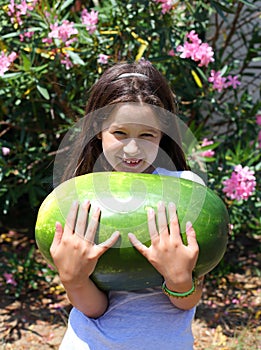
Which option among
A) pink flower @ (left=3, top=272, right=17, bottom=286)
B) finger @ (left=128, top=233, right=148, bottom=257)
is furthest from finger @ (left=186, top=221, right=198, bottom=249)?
pink flower @ (left=3, top=272, right=17, bottom=286)

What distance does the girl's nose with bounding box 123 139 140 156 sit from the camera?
165 centimetres

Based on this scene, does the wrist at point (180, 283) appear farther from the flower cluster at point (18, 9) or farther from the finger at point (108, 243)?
the flower cluster at point (18, 9)

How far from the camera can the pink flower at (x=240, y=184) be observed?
10.3 ft

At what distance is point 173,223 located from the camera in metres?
1.47

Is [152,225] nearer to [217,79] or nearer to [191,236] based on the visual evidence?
[191,236]

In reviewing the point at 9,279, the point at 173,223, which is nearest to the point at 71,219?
the point at 173,223

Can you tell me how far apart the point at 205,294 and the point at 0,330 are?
1.29 meters

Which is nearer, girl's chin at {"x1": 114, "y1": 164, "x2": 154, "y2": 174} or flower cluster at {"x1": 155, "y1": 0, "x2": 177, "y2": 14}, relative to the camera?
girl's chin at {"x1": 114, "y1": 164, "x2": 154, "y2": 174}

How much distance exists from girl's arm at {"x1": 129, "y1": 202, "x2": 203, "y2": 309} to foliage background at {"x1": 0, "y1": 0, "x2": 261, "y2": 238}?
166 centimetres

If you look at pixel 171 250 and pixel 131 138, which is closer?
pixel 171 250

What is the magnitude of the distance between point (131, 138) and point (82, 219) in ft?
1.06

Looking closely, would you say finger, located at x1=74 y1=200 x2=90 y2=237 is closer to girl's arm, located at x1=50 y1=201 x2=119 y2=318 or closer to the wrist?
girl's arm, located at x1=50 y1=201 x2=119 y2=318

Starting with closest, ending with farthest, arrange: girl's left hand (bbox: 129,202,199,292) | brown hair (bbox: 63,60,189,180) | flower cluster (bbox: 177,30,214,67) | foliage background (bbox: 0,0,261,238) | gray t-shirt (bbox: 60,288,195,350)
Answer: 1. girl's left hand (bbox: 129,202,199,292)
2. gray t-shirt (bbox: 60,288,195,350)
3. brown hair (bbox: 63,60,189,180)
4. flower cluster (bbox: 177,30,214,67)
5. foliage background (bbox: 0,0,261,238)

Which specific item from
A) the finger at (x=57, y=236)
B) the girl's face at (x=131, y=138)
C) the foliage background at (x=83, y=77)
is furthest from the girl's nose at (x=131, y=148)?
the foliage background at (x=83, y=77)
